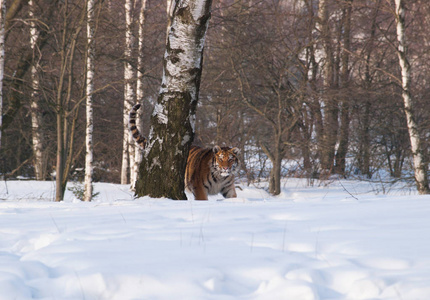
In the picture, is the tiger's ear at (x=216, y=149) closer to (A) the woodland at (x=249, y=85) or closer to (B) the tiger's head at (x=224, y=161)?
(B) the tiger's head at (x=224, y=161)

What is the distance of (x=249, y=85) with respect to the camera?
554 inches

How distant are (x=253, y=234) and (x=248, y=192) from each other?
1045cm

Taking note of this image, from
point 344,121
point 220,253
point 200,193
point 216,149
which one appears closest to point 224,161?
point 216,149

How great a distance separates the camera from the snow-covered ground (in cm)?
273

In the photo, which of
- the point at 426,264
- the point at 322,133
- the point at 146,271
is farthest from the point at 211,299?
the point at 322,133

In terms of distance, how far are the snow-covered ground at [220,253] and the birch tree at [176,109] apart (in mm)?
1964

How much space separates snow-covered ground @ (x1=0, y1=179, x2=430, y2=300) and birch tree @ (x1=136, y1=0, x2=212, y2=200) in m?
1.96

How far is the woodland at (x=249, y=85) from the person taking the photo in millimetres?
12523

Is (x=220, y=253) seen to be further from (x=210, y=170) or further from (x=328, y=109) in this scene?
(x=328, y=109)

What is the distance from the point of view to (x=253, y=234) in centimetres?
388

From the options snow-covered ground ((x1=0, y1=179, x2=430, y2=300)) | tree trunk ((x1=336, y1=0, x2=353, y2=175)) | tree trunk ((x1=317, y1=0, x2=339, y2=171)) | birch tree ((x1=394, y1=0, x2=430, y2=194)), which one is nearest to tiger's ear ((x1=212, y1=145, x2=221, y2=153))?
snow-covered ground ((x1=0, y1=179, x2=430, y2=300))

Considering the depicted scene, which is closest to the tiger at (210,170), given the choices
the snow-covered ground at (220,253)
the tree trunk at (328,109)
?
the snow-covered ground at (220,253)

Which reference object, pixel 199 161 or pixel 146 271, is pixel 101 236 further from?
pixel 199 161

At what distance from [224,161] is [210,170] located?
37 centimetres
